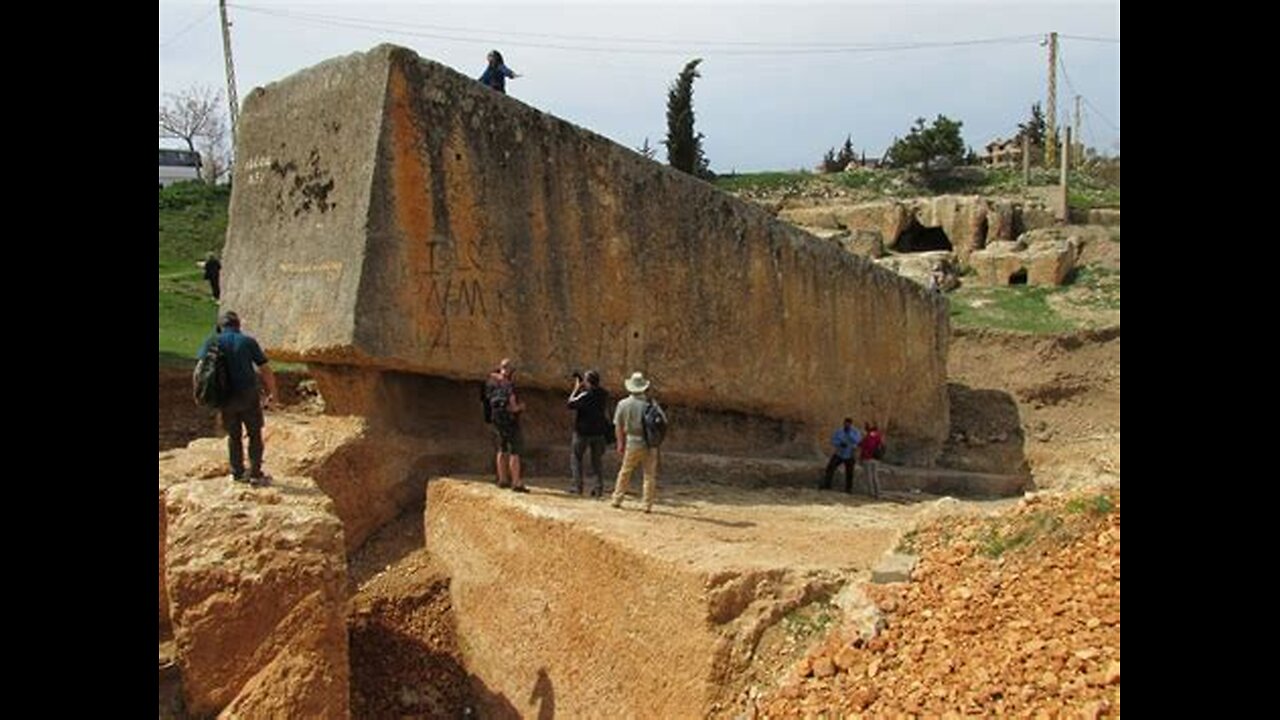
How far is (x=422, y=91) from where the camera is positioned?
29.8 feet

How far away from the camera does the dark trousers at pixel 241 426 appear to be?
7.39 metres

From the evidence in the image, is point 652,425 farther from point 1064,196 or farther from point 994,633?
point 1064,196

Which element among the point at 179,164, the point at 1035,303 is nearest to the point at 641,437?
the point at 1035,303

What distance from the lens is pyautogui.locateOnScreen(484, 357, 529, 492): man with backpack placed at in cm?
883

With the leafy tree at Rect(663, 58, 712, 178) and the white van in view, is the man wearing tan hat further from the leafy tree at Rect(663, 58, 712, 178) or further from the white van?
the white van

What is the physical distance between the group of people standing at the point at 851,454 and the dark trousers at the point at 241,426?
283 inches

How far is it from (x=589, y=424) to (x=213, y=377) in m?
3.21

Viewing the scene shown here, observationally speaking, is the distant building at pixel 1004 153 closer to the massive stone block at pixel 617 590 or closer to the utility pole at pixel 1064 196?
the utility pole at pixel 1064 196

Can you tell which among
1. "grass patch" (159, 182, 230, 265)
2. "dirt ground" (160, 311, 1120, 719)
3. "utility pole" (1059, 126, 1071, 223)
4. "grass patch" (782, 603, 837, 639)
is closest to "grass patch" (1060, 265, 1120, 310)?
"utility pole" (1059, 126, 1071, 223)

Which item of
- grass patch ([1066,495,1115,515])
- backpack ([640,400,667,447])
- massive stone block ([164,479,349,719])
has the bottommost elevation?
massive stone block ([164,479,349,719])

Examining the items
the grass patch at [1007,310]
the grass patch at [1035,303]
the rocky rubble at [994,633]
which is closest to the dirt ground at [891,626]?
the rocky rubble at [994,633]

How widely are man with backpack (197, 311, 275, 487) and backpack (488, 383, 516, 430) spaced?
192cm

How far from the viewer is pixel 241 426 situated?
7559mm
